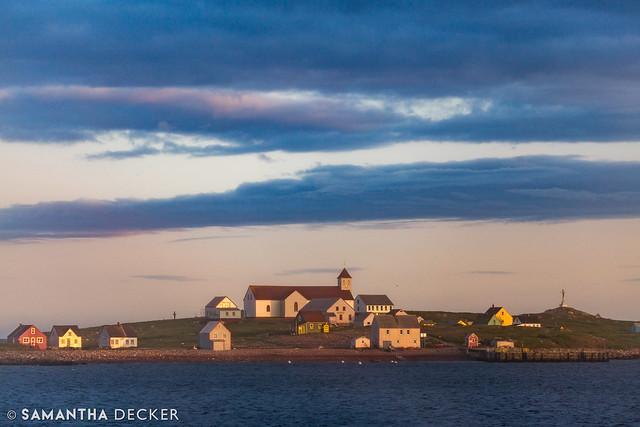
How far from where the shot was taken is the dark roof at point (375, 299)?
18612cm

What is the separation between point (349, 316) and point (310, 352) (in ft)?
110

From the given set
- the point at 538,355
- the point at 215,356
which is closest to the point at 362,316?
the point at 538,355

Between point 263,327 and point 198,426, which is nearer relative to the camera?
point 198,426

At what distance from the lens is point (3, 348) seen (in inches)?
6142

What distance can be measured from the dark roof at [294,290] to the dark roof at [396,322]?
3788cm

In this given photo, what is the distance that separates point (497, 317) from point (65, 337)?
252 ft

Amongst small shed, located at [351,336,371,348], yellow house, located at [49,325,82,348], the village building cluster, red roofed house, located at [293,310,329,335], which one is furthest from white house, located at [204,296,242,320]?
small shed, located at [351,336,371,348]

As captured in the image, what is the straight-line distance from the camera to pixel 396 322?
15350cm

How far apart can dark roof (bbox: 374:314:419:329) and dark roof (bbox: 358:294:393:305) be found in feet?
103

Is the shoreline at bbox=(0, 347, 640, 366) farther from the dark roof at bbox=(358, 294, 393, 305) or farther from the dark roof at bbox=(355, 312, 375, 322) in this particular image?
the dark roof at bbox=(358, 294, 393, 305)

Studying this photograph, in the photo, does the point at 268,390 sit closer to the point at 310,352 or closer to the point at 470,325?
the point at 310,352

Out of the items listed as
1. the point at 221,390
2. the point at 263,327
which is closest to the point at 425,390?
the point at 221,390

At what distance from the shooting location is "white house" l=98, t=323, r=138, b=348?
15738 centimetres

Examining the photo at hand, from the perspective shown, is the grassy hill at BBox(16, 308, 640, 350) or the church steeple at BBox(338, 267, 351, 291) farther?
the church steeple at BBox(338, 267, 351, 291)
